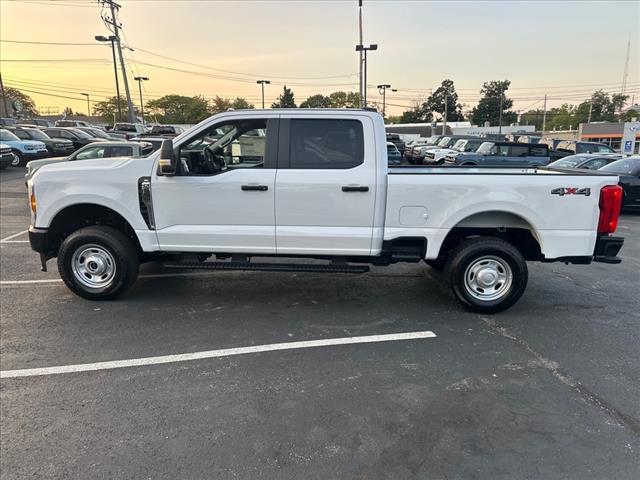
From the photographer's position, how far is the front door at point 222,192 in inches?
191

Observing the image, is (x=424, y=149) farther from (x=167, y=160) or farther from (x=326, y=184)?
(x=167, y=160)

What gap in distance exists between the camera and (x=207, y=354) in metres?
4.05

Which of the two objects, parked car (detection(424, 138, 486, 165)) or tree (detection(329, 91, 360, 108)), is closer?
parked car (detection(424, 138, 486, 165))

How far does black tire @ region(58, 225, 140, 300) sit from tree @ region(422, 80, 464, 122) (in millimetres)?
125561

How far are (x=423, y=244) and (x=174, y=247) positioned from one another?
273 centimetres

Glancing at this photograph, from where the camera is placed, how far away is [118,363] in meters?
Result: 3.89

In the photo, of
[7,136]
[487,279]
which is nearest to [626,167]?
[487,279]

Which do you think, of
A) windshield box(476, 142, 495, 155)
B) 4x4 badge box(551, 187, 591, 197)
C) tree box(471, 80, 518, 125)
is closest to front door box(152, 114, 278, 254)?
4x4 badge box(551, 187, 591, 197)

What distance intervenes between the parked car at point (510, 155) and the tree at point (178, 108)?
93.7 m

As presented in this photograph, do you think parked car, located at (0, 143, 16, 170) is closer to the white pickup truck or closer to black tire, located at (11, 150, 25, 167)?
black tire, located at (11, 150, 25, 167)

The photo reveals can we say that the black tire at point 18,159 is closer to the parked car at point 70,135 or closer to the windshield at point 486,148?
the parked car at point 70,135

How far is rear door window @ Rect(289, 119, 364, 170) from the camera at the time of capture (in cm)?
482

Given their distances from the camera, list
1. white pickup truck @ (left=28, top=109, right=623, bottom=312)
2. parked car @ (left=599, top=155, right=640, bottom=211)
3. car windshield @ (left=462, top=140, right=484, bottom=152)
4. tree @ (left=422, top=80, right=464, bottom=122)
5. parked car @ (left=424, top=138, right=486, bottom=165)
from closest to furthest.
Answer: white pickup truck @ (left=28, top=109, right=623, bottom=312)
parked car @ (left=599, top=155, right=640, bottom=211)
parked car @ (left=424, top=138, right=486, bottom=165)
car windshield @ (left=462, top=140, right=484, bottom=152)
tree @ (left=422, top=80, right=464, bottom=122)

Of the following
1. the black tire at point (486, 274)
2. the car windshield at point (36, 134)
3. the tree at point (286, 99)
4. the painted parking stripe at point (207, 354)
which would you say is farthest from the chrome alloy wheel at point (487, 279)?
the tree at point (286, 99)
